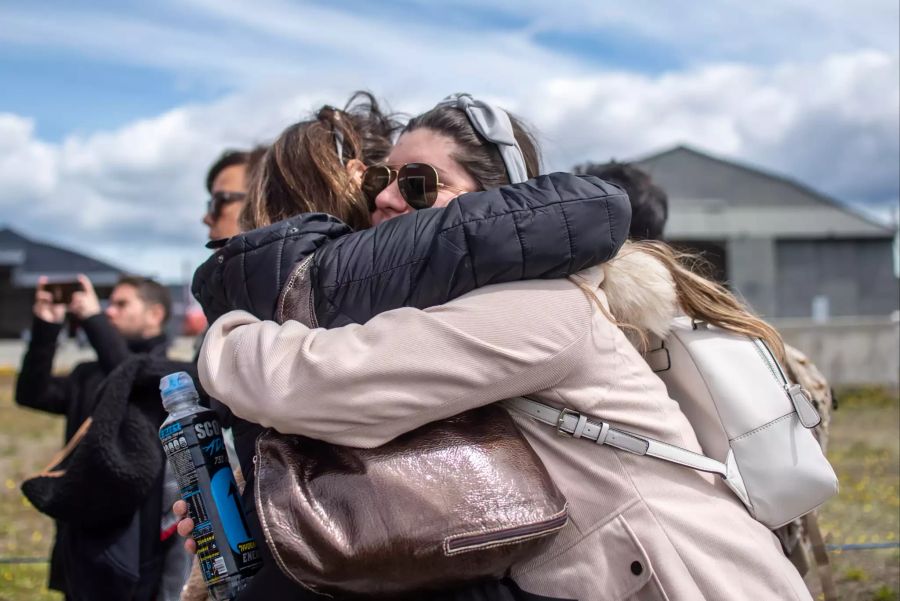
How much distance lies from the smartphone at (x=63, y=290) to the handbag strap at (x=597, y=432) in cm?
354

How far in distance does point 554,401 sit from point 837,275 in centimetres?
3469

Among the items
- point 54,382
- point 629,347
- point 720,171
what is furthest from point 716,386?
point 720,171

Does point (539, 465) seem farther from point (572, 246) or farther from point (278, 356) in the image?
point (278, 356)

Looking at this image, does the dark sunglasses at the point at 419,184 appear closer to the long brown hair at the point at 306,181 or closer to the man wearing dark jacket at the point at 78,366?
the long brown hair at the point at 306,181

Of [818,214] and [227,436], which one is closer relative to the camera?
[227,436]

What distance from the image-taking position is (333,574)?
4.59 feet

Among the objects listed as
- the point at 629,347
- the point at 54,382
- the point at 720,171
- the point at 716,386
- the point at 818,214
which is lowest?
the point at 818,214

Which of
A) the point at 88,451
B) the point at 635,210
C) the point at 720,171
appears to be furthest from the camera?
the point at 720,171

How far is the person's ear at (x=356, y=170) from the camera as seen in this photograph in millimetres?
2182

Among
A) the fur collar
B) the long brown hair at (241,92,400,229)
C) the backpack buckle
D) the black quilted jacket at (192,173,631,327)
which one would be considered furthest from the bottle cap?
the fur collar

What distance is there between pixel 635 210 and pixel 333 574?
237 centimetres

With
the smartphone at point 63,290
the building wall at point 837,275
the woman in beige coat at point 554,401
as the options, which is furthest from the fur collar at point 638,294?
the building wall at point 837,275

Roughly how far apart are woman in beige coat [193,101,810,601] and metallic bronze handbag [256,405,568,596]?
5 cm

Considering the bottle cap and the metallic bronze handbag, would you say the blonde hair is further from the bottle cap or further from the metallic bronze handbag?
the bottle cap
